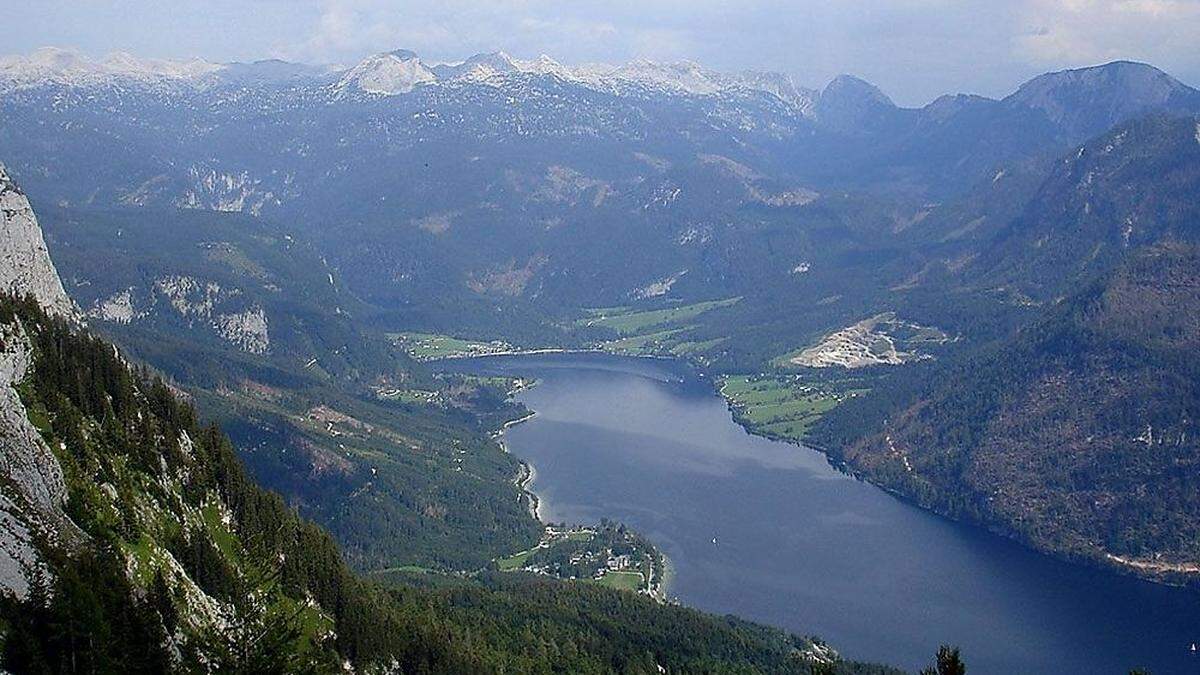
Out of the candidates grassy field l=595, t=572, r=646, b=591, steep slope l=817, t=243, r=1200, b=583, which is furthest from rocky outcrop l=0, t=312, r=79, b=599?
steep slope l=817, t=243, r=1200, b=583

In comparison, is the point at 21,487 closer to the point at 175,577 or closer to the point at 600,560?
the point at 175,577

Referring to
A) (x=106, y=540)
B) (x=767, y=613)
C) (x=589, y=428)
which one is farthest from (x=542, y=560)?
(x=106, y=540)

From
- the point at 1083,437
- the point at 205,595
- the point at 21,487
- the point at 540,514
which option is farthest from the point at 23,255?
the point at 1083,437

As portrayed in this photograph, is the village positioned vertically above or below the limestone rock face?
below

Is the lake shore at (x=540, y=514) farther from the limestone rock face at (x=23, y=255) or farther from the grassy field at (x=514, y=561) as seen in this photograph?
the limestone rock face at (x=23, y=255)

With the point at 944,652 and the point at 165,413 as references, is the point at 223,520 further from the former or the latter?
the point at 944,652

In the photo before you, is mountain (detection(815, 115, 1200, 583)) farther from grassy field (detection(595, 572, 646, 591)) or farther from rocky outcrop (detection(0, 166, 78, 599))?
rocky outcrop (detection(0, 166, 78, 599))
